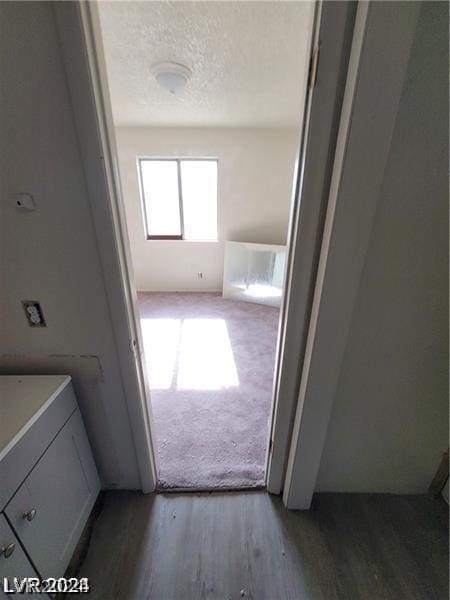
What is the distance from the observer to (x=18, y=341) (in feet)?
3.05

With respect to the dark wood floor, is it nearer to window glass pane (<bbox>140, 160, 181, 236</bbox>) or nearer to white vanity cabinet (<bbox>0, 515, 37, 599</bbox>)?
white vanity cabinet (<bbox>0, 515, 37, 599</bbox>)

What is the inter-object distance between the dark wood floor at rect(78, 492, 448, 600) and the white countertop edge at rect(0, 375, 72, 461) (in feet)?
2.53

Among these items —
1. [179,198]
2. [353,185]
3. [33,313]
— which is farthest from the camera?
[179,198]

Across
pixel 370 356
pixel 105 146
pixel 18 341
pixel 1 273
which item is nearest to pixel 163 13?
pixel 105 146

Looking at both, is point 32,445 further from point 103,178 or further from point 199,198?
point 199,198

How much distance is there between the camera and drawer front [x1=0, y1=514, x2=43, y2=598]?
0.67 metres

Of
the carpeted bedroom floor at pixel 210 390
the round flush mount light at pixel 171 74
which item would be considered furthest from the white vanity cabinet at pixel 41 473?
the round flush mount light at pixel 171 74

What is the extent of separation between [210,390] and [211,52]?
8.16 feet

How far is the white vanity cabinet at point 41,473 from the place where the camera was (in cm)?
71

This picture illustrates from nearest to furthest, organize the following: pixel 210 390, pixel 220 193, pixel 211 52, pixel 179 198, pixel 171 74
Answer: pixel 211 52 < pixel 171 74 < pixel 210 390 < pixel 220 193 < pixel 179 198

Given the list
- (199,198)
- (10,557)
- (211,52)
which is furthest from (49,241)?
(199,198)

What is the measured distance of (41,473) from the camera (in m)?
0.82

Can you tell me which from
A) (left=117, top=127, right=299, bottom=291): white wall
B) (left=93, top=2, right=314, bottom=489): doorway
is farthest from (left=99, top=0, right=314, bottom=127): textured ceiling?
(left=117, top=127, right=299, bottom=291): white wall

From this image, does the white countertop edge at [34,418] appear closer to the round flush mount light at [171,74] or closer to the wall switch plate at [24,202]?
the wall switch plate at [24,202]
